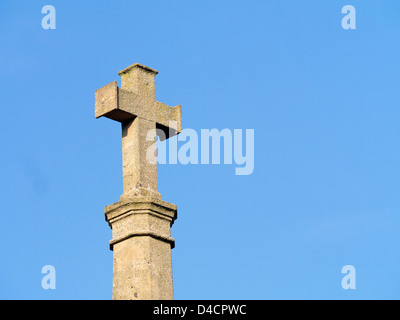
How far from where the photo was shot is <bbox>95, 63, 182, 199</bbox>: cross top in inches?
618

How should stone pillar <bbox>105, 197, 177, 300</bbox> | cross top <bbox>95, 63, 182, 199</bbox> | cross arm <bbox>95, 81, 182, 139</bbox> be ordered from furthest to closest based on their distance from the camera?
cross arm <bbox>95, 81, 182, 139</bbox>
cross top <bbox>95, 63, 182, 199</bbox>
stone pillar <bbox>105, 197, 177, 300</bbox>

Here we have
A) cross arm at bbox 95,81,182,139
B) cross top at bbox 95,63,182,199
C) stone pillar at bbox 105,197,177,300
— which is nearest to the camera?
stone pillar at bbox 105,197,177,300

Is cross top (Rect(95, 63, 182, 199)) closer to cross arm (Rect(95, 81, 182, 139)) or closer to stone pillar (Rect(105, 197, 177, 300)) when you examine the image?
cross arm (Rect(95, 81, 182, 139))

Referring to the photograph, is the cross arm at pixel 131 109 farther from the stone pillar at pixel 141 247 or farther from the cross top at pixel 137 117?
the stone pillar at pixel 141 247

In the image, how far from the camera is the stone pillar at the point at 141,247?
49.1ft

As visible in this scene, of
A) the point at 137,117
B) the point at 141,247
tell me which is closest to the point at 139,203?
the point at 141,247

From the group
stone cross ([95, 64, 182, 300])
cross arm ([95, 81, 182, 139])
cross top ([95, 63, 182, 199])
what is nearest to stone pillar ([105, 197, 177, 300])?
stone cross ([95, 64, 182, 300])

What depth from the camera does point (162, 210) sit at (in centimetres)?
1545

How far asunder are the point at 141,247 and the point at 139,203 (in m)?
0.51

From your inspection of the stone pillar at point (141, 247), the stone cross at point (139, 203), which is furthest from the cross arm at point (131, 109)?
the stone pillar at point (141, 247)

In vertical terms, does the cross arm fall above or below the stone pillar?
above
